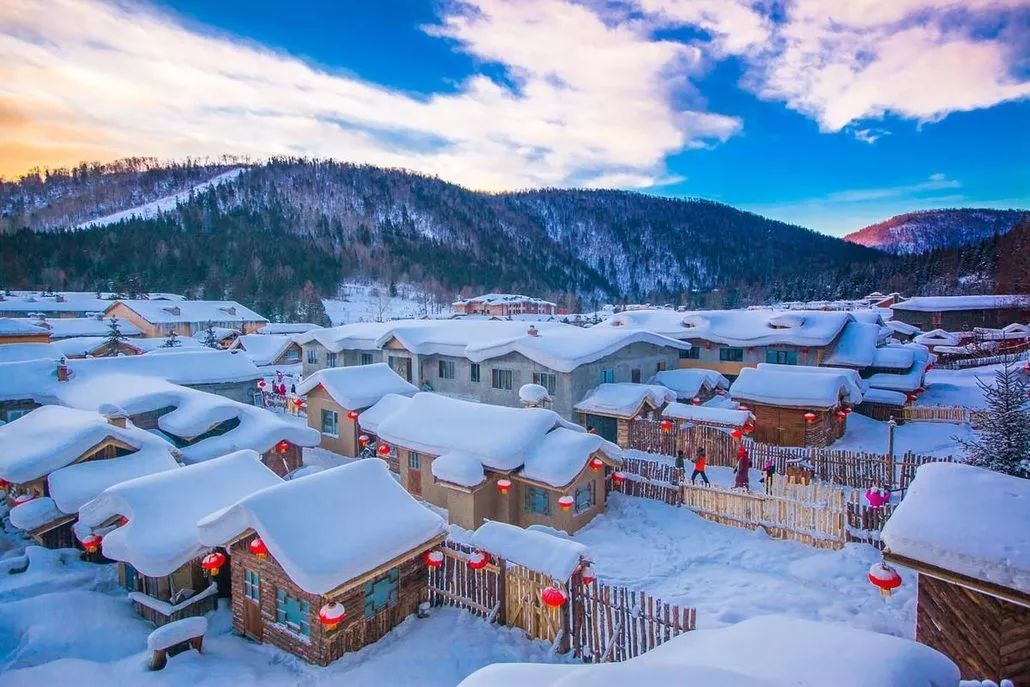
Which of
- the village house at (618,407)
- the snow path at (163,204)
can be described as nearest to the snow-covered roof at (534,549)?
the village house at (618,407)

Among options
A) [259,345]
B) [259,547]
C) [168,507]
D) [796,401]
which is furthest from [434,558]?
[259,345]

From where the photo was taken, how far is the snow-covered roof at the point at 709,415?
22.1m

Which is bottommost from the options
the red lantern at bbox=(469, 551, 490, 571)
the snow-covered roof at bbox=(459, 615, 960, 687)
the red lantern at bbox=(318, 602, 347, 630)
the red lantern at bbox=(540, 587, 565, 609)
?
the red lantern at bbox=(318, 602, 347, 630)

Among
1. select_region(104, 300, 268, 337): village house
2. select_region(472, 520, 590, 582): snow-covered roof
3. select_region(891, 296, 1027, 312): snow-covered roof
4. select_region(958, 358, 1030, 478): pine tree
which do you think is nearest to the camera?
select_region(472, 520, 590, 582): snow-covered roof

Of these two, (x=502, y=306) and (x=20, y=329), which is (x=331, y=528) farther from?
(x=502, y=306)

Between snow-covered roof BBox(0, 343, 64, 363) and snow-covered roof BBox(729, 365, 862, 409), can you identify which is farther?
snow-covered roof BBox(0, 343, 64, 363)

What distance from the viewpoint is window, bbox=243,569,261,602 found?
11539 mm

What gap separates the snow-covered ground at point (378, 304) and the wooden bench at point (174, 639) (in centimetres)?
9762

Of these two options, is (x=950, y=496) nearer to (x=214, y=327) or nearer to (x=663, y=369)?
(x=663, y=369)

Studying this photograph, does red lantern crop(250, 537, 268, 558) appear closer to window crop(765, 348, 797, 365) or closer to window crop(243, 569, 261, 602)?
window crop(243, 569, 261, 602)

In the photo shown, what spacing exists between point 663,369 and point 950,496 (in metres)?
24.6

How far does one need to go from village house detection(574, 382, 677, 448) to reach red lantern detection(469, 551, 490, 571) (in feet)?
46.1

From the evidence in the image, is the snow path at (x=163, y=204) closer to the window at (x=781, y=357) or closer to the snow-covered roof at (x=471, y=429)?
the snow-covered roof at (x=471, y=429)

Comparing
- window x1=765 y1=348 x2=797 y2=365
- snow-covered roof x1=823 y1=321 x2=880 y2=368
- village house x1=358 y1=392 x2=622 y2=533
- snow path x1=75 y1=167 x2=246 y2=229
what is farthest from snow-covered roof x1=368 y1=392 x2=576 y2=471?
snow path x1=75 y1=167 x2=246 y2=229
